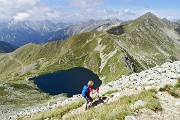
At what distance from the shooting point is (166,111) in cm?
2081

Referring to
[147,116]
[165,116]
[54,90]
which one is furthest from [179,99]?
[54,90]

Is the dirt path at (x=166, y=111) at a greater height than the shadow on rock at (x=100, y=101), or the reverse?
the shadow on rock at (x=100, y=101)

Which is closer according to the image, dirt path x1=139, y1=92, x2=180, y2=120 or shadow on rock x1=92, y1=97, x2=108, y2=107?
dirt path x1=139, y1=92, x2=180, y2=120

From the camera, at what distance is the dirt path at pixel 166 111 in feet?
62.7

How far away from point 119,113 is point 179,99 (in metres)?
8.31

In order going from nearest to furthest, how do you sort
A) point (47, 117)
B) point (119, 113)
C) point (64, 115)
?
point (119, 113)
point (64, 115)
point (47, 117)

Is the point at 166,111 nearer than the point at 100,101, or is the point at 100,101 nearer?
the point at 166,111

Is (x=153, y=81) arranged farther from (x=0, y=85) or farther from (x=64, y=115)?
(x=0, y=85)

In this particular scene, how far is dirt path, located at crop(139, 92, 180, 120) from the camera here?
62.7 ft

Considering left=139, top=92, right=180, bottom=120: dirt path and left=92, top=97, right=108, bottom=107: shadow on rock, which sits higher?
left=92, top=97, right=108, bottom=107: shadow on rock

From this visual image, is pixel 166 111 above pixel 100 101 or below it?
below

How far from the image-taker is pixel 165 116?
19.8m

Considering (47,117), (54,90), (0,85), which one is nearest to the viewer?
(47,117)

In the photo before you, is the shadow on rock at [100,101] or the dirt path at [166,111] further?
the shadow on rock at [100,101]
